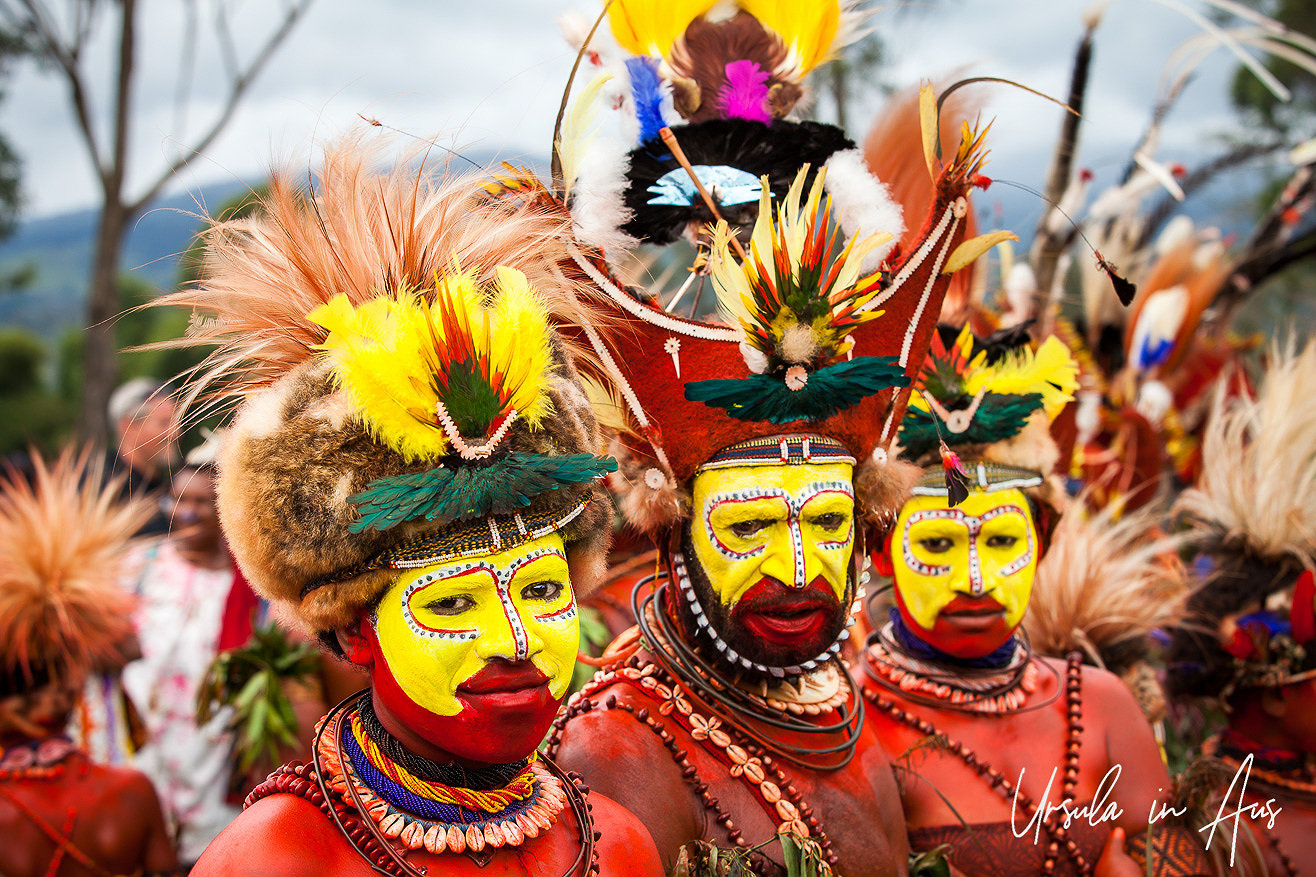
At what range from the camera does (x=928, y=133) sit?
2.62 metres

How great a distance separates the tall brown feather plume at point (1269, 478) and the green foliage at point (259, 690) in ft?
13.0

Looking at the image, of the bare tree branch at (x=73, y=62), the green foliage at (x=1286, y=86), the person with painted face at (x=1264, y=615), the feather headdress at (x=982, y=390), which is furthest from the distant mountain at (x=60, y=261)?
the green foliage at (x=1286, y=86)

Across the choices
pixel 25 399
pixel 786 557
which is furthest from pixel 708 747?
pixel 25 399

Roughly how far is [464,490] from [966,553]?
187 centimetres

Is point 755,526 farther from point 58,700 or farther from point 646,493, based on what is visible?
point 58,700

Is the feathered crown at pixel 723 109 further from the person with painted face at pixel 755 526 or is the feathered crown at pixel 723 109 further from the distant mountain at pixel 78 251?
the distant mountain at pixel 78 251

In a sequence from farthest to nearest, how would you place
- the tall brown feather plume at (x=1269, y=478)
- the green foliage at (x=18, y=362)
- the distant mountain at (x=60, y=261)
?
the distant mountain at (x=60, y=261) → the green foliage at (x=18, y=362) → the tall brown feather plume at (x=1269, y=478)

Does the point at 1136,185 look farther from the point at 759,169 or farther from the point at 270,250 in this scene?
the point at 270,250

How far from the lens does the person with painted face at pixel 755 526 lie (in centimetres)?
243

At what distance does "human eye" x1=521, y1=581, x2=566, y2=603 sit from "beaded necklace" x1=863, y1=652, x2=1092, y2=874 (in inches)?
60.3

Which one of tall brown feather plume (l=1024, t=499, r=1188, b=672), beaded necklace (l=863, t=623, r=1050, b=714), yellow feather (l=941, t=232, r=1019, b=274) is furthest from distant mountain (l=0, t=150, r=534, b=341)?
tall brown feather plume (l=1024, t=499, r=1188, b=672)

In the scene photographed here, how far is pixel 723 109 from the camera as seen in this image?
3039mm

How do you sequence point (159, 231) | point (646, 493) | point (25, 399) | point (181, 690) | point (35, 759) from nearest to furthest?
point (646, 493)
point (35, 759)
point (181, 690)
point (25, 399)
point (159, 231)

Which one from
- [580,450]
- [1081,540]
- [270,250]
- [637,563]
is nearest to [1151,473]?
[1081,540]
